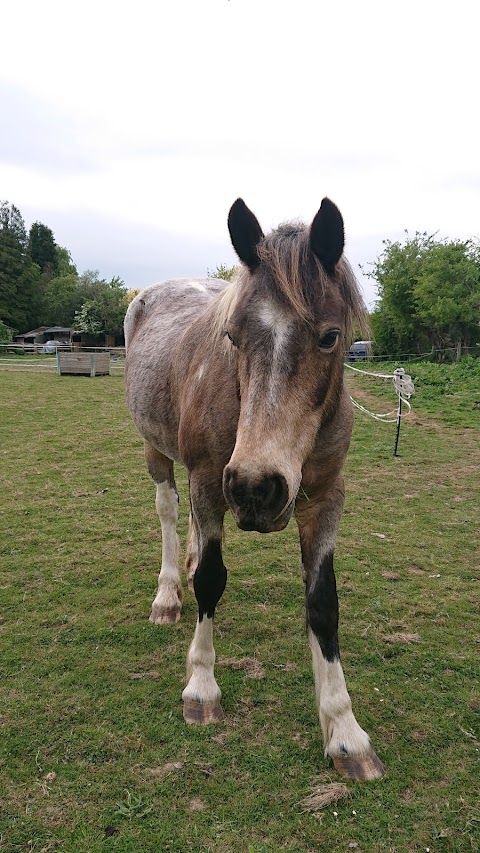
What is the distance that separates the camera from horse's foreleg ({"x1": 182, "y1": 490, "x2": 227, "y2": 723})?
268 centimetres

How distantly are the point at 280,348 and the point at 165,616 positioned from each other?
2.46m

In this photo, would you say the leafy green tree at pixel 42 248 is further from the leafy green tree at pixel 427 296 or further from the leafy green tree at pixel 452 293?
the leafy green tree at pixel 452 293

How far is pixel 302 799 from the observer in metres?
2.19

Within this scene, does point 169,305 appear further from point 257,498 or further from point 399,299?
point 399,299

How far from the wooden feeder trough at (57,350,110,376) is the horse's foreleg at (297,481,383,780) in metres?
21.1

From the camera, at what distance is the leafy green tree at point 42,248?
7869cm

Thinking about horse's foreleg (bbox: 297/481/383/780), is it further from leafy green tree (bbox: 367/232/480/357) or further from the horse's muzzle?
leafy green tree (bbox: 367/232/480/357)

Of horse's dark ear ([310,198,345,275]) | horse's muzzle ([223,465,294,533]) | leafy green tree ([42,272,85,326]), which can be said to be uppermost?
leafy green tree ([42,272,85,326])

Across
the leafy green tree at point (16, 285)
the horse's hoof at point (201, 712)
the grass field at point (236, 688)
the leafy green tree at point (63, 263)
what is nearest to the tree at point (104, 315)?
the leafy green tree at point (16, 285)

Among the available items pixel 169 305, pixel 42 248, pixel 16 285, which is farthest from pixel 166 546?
pixel 42 248

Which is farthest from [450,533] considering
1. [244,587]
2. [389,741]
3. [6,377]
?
[6,377]

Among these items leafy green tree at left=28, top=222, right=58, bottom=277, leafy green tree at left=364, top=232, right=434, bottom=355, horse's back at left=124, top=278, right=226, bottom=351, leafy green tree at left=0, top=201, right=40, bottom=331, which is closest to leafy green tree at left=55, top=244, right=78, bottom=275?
leafy green tree at left=28, top=222, right=58, bottom=277

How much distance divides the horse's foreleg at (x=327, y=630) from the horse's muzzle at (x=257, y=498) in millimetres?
851

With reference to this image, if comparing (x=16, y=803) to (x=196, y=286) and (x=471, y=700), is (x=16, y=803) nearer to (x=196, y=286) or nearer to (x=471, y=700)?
(x=471, y=700)
